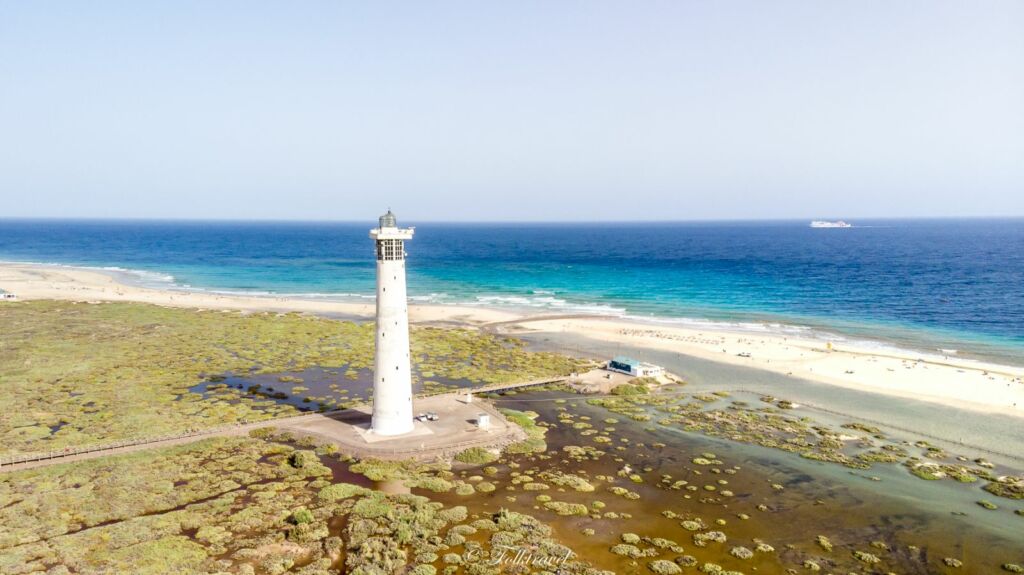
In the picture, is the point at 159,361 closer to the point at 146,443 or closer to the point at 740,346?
the point at 146,443

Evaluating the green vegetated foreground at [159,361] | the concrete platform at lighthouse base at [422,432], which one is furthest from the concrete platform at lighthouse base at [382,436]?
the green vegetated foreground at [159,361]

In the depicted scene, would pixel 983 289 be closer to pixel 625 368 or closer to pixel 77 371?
pixel 625 368

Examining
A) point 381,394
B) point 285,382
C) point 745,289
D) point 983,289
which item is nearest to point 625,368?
point 381,394

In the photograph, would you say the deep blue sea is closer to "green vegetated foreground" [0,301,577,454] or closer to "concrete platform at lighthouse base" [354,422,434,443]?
"green vegetated foreground" [0,301,577,454]

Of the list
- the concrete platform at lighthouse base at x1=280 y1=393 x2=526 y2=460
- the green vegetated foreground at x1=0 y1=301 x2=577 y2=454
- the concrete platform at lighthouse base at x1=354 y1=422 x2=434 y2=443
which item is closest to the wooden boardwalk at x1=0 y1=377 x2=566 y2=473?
the concrete platform at lighthouse base at x1=280 y1=393 x2=526 y2=460

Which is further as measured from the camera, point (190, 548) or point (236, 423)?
point (236, 423)

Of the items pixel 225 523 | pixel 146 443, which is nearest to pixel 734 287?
pixel 146 443
